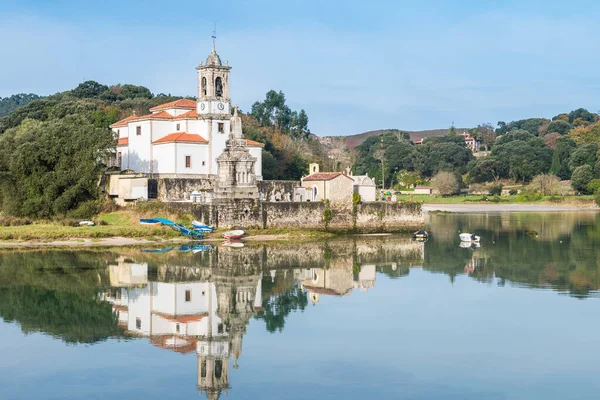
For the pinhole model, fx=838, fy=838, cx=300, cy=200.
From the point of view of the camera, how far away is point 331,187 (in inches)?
2274

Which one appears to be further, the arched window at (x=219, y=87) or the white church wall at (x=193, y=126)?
the white church wall at (x=193, y=126)

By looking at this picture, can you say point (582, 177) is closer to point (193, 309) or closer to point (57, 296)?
point (193, 309)

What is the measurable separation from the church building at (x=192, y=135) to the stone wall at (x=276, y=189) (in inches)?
48.9

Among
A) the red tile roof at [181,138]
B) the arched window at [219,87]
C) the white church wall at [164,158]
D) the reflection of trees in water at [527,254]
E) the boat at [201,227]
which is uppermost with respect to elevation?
the arched window at [219,87]

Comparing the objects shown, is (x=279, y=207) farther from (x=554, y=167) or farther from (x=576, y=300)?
(x=554, y=167)

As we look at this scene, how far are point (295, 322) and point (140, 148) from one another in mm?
37255

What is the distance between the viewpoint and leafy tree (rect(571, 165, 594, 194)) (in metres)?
102

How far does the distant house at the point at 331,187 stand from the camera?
2274 inches

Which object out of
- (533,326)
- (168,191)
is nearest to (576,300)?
(533,326)

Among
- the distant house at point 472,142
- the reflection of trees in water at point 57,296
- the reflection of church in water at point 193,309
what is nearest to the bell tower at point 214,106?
the reflection of trees in water at point 57,296

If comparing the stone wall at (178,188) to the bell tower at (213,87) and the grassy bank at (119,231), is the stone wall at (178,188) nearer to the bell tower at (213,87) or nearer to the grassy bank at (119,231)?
→ the grassy bank at (119,231)

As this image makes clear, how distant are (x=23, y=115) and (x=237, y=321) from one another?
54.7 m

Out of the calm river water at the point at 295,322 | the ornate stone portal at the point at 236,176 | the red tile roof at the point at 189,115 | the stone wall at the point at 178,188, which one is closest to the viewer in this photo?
the calm river water at the point at 295,322

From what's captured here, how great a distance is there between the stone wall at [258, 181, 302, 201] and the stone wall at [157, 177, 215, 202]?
13.4 ft
